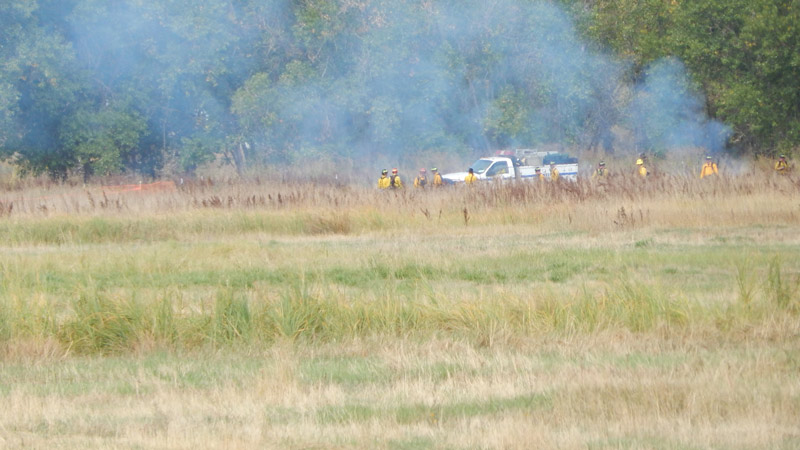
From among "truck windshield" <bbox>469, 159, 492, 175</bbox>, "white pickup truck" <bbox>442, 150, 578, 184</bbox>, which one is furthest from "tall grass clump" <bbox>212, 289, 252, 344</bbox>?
"truck windshield" <bbox>469, 159, 492, 175</bbox>

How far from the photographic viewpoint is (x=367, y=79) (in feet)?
114

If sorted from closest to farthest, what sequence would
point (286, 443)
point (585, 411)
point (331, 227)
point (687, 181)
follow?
point (286, 443) < point (585, 411) < point (331, 227) < point (687, 181)

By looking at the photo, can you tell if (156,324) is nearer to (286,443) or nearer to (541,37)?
(286,443)

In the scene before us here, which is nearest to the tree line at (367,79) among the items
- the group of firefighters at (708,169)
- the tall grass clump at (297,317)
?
the group of firefighters at (708,169)

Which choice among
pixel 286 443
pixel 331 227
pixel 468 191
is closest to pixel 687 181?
pixel 468 191

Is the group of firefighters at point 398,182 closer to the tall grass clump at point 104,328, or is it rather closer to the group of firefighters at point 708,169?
the group of firefighters at point 708,169

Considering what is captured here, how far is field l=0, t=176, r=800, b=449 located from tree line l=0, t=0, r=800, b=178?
17.7 m

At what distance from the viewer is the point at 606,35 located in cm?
3641

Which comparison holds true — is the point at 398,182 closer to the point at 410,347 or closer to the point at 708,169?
the point at 708,169

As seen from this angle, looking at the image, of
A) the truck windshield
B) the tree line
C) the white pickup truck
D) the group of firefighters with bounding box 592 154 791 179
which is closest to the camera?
the group of firefighters with bounding box 592 154 791 179

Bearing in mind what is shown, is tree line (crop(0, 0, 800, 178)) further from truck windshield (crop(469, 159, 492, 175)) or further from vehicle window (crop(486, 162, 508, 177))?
vehicle window (crop(486, 162, 508, 177))

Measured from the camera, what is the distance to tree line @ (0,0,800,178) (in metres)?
33.0

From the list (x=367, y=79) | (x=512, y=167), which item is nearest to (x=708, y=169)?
(x=512, y=167)

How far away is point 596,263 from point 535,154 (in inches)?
774
